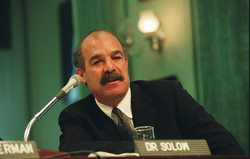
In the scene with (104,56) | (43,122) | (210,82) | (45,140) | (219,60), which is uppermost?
(104,56)

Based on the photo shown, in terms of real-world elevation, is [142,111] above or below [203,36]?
below

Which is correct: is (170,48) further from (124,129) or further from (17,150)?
(17,150)

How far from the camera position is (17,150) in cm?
81

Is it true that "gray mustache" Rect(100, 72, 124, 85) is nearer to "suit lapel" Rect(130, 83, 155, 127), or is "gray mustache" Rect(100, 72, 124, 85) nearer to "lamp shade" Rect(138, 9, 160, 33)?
"suit lapel" Rect(130, 83, 155, 127)

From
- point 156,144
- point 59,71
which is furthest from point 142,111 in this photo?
point 59,71

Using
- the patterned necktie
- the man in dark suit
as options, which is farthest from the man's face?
the patterned necktie

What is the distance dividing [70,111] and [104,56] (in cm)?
36

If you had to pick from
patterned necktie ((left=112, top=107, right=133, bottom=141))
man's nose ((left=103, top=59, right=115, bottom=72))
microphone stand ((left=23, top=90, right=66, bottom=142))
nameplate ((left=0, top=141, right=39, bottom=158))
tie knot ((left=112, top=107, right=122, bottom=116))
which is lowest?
patterned necktie ((left=112, top=107, right=133, bottom=141))

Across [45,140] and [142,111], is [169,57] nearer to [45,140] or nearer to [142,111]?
[142,111]

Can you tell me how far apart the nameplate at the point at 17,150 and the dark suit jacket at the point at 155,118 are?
20.2 inches

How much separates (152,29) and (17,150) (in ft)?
8.71

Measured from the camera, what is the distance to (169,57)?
3230mm

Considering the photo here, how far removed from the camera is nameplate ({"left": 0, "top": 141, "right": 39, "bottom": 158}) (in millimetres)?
798

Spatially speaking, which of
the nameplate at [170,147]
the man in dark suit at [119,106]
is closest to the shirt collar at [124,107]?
the man in dark suit at [119,106]
